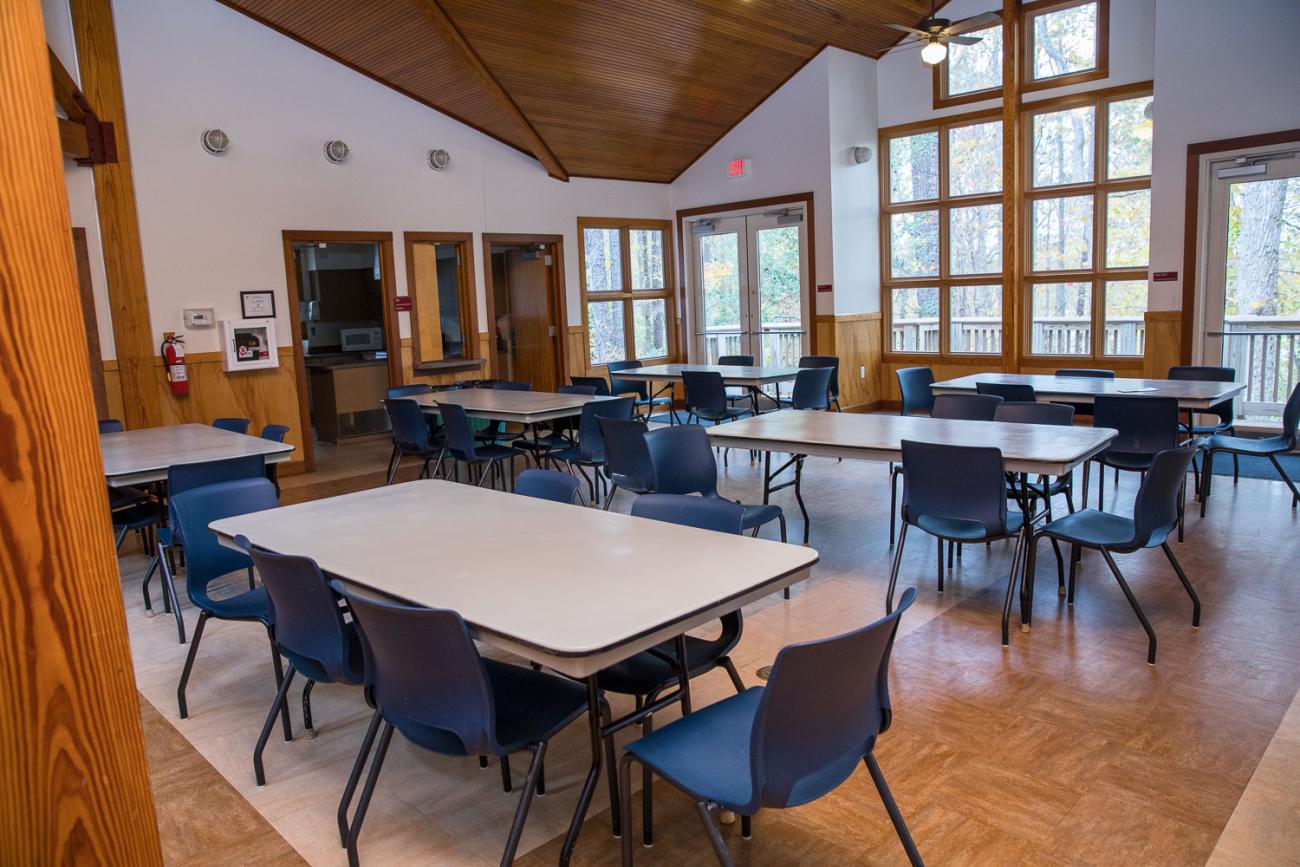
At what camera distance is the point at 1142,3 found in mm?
8406

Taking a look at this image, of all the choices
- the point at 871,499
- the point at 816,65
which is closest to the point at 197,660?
the point at 871,499

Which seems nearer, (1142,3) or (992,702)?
(992,702)

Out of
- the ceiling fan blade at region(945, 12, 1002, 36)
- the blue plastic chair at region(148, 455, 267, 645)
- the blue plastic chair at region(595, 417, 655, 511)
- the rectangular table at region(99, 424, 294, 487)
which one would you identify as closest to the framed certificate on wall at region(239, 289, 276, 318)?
the rectangular table at region(99, 424, 294, 487)

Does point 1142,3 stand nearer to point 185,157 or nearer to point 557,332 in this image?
point 557,332

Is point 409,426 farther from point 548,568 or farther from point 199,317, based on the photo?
point 548,568

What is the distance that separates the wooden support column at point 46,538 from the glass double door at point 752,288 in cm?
959

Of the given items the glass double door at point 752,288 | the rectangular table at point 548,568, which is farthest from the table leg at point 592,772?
the glass double door at point 752,288

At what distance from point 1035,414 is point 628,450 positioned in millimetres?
2200

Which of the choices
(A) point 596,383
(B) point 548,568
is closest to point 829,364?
(A) point 596,383

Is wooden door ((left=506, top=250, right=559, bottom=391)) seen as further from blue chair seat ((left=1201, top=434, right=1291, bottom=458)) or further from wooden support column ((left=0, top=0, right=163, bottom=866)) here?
wooden support column ((left=0, top=0, right=163, bottom=866))

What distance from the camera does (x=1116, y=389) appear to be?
5.76 m

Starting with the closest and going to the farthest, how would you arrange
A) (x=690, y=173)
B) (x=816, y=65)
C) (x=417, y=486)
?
1. (x=417, y=486)
2. (x=816, y=65)
3. (x=690, y=173)

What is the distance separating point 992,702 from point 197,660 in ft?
10.9

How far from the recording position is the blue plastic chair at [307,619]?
2.59 metres
